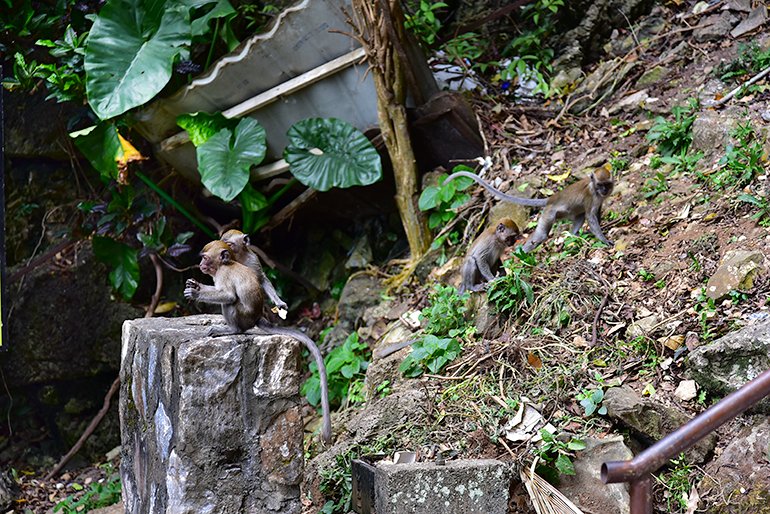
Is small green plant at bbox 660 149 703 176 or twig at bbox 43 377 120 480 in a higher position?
small green plant at bbox 660 149 703 176

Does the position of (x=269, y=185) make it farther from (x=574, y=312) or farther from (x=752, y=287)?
(x=752, y=287)

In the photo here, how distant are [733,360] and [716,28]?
180 inches

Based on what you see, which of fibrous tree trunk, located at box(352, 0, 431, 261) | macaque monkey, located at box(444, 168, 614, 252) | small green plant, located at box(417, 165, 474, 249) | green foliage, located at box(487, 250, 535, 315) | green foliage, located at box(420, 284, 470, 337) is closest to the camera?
green foliage, located at box(487, 250, 535, 315)

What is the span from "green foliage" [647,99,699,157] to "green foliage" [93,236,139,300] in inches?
194

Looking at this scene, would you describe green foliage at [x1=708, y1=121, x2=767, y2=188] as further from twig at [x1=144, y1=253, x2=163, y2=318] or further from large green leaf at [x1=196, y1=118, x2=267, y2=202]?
twig at [x1=144, y1=253, x2=163, y2=318]

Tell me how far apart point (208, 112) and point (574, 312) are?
4.05m

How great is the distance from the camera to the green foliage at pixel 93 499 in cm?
669

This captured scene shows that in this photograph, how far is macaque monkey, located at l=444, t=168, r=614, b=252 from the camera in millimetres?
5930

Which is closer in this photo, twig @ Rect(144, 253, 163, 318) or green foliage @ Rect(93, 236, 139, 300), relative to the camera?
green foliage @ Rect(93, 236, 139, 300)

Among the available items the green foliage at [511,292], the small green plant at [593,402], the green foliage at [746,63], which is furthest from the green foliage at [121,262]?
the green foliage at [746,63]

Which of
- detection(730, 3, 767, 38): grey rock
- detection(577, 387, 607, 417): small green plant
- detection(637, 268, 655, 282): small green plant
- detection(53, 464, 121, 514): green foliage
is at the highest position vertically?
detection(730, 3, 767, 38): grey rock

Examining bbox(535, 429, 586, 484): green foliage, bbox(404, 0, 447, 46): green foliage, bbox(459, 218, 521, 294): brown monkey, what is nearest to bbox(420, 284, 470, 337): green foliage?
bbox(459, 218, 521, 294): brown monkey

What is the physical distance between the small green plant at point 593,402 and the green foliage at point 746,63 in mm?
3871

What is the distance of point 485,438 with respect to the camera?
4.45 metres
